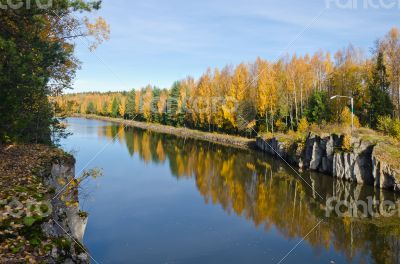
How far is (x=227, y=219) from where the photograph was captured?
69.5 feet

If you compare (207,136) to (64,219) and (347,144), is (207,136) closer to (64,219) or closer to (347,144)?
(347,144)

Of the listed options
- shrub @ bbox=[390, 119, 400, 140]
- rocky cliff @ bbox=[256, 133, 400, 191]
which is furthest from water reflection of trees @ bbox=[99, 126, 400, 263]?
shrub @ bbox=[390, 119, 400, 140]

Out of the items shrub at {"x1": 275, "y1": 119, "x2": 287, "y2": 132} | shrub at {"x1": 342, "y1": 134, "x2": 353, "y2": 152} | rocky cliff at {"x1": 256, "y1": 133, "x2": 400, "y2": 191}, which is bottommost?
rocky cliff at {"x1": 256, "y1": 133, "x2": 400, "y2": 191}

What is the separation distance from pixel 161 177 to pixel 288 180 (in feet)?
39.6

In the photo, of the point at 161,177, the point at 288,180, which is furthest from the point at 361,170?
the point at 161,177

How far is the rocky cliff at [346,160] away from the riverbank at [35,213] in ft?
79.6

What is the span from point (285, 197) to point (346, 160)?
9.46m

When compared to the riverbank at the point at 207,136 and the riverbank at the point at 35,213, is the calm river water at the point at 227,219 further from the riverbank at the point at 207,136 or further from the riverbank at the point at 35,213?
the riverbank at the point at 207,136

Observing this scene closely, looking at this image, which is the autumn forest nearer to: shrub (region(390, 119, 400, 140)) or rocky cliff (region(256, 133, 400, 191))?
shrub (region(390, 119, 400, 140))

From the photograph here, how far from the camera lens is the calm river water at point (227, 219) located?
16.1 metres

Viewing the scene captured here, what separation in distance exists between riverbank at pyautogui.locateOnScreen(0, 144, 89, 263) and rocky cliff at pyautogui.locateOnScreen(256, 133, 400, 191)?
79.6ft

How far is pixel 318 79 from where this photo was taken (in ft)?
186

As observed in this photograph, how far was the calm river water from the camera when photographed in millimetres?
16125

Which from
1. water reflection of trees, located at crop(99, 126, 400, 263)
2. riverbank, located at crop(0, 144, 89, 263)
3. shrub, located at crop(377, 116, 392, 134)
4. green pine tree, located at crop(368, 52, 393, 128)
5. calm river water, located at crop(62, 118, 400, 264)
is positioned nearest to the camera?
riverbank, located at crop(0, 144, 89, 263)
